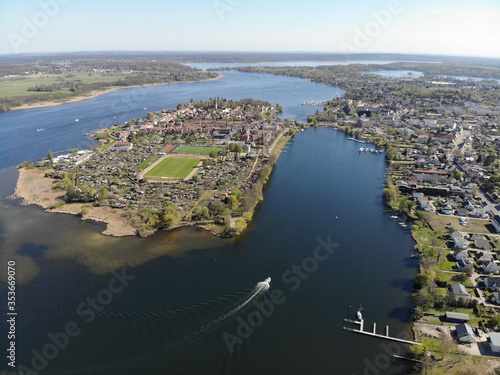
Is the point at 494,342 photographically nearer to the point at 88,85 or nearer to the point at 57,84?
the point at 88,85

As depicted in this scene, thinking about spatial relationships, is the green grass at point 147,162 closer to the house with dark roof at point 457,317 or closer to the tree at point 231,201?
the tree at point 231,201

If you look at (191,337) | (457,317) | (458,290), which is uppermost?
(458,290)

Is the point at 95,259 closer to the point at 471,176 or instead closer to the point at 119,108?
the point at 471,176

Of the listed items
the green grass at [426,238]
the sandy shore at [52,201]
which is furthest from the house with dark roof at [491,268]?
the sandy shore at [52,201]

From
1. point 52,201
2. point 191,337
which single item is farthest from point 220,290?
point 52,201

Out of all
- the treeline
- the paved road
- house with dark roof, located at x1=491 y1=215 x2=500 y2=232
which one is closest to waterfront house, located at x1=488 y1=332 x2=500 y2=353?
house with dark roof, located at x1=491 y1=215 x2=500 y2=232
